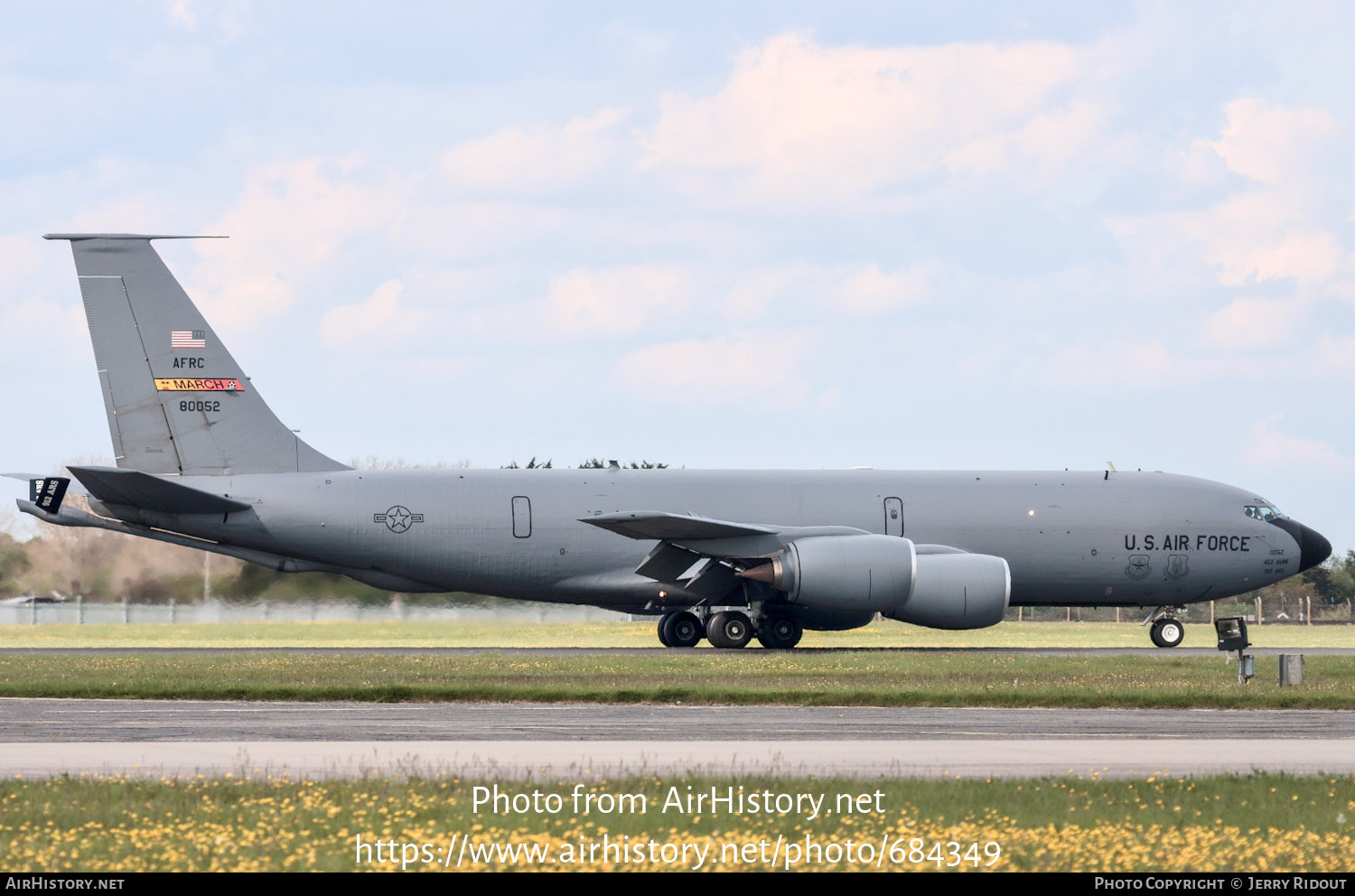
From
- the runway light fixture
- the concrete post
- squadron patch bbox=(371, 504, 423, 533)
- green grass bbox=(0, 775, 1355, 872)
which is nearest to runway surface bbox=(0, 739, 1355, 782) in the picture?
green grass bbox=(0, 775, 1355, 872)

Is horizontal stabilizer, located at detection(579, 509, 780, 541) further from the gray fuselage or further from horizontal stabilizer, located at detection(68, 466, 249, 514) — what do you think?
horizontal stabilizer, located at detection(68, 466, 249, 514)

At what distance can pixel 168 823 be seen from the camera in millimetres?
9125

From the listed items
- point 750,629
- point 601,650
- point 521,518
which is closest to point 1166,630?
point 750,629

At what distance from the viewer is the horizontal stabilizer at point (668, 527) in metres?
28.6

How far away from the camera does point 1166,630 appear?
33781 millimetres

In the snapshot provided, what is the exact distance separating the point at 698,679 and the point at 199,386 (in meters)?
14.7

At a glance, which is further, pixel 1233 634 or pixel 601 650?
pixel 601 650

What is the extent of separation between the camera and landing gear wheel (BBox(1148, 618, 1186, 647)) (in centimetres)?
3372

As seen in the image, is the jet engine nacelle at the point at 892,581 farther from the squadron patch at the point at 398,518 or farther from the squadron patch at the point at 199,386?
the squadron patch at the point at 199,386

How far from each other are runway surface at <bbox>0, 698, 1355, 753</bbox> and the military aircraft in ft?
35.9

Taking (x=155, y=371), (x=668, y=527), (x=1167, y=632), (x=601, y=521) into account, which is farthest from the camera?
(x=1167, y=632)

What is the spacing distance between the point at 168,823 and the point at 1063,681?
599 inches

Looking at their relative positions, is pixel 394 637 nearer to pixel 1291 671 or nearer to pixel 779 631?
pixel 779 631

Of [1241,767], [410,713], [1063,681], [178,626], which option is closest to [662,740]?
[410,713]
